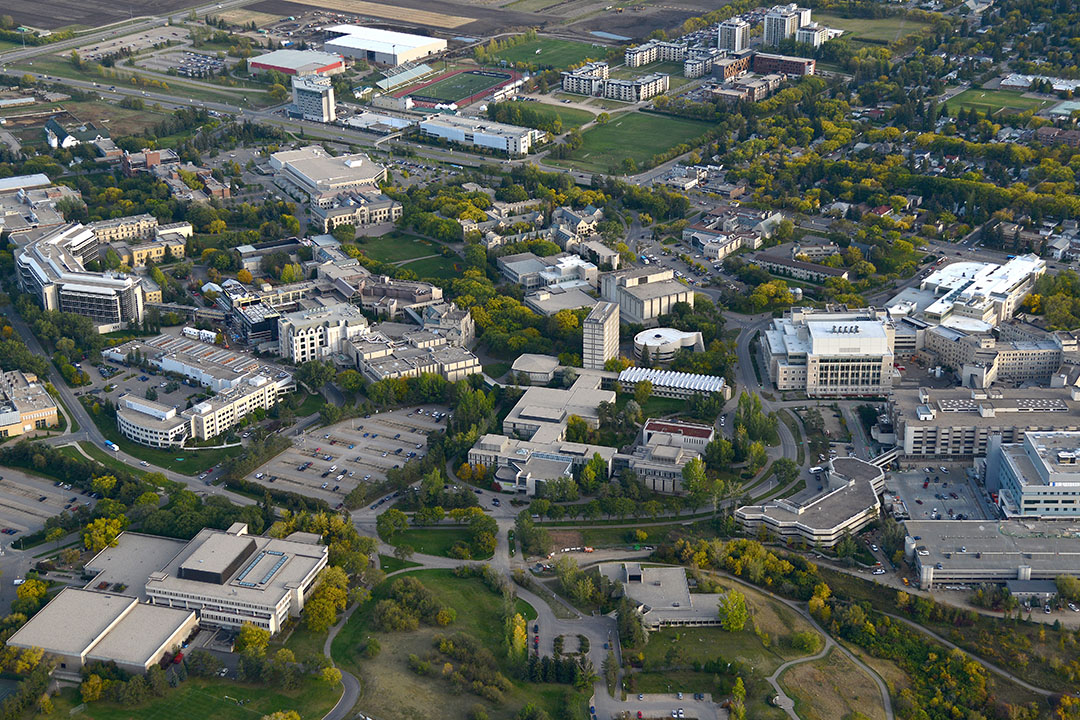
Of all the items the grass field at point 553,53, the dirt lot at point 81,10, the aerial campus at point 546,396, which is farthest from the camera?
the dirt lot at point 81,10

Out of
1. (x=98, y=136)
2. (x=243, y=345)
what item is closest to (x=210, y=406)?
(x=243, y=345)

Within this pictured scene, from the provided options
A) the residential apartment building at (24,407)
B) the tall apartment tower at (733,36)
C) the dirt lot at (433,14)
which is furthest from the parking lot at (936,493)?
the dirt lot at (433,14)

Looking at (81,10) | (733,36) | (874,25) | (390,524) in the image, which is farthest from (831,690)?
(81,10)

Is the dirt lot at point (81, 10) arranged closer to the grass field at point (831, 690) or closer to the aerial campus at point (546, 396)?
the aerial campus at point (546, 396)

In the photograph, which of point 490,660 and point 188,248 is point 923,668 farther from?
point 188,248

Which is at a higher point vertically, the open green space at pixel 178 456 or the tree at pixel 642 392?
the tree at pixel 642 392
